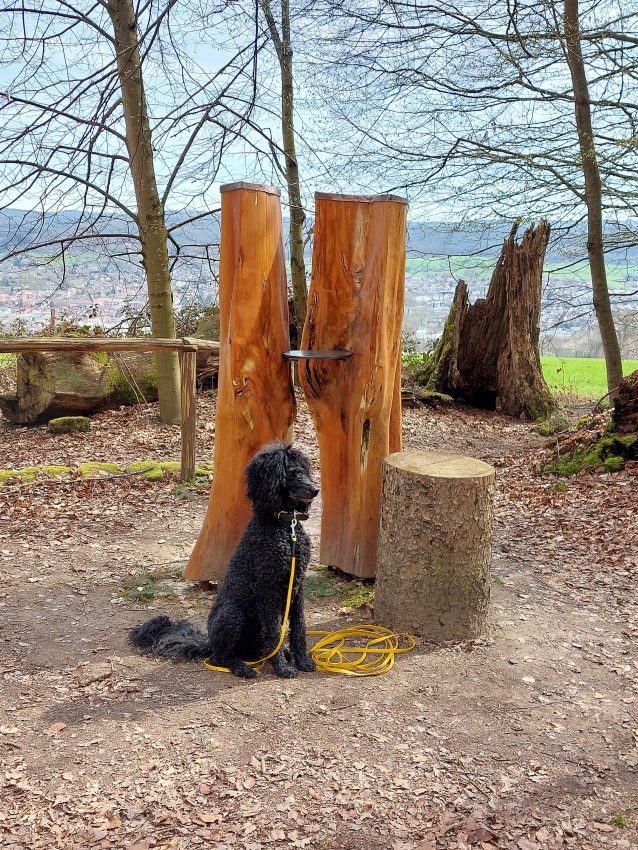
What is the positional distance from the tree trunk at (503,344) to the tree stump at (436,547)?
862 cm

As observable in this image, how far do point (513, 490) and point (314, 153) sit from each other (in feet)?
14.4

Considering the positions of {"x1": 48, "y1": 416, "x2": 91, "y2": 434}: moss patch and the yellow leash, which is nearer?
the yellow leash

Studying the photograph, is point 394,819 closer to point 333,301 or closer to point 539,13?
point 333,301

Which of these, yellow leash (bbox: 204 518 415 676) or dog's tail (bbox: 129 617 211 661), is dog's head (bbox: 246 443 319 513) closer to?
yellow leash (bbox: 204 518 415 676)

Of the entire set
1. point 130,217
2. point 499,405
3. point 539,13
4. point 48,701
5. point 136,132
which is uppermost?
point 539,13

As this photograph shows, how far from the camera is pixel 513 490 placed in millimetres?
7801

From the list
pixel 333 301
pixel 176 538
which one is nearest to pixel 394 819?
pixel 333 301

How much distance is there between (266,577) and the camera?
12.7 ft

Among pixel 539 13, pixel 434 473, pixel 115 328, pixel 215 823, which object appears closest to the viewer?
pixel 215 823

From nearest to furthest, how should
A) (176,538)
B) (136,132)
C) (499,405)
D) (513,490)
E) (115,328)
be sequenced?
Result: (176,538)
(513,490)
(136,132)
(115,328)
(499,405)

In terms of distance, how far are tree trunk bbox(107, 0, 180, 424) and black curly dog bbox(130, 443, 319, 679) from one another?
7090mm

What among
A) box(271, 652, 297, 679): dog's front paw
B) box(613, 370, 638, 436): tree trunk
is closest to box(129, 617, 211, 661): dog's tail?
box(271, 652, 297, 679): dog's front paw

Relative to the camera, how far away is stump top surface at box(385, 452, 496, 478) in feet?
14.2

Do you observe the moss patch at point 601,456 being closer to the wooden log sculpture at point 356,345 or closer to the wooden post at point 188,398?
the wooden log sculpture at point 356,345
